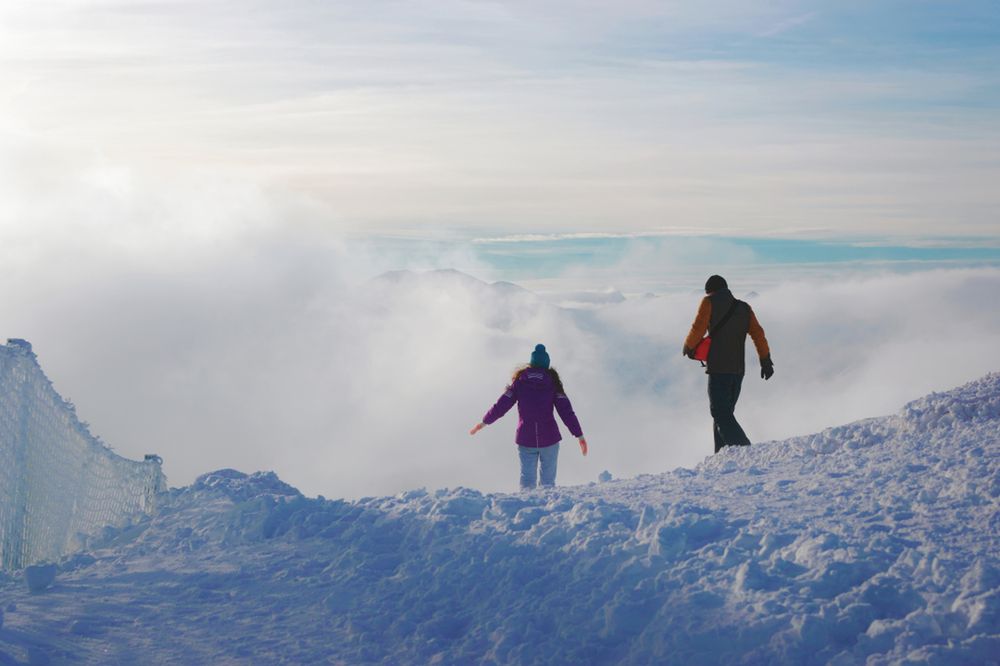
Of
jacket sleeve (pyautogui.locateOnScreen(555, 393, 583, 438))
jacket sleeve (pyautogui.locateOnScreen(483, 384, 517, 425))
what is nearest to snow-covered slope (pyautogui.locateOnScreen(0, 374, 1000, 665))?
jacket sleeve (pyautogui.locateOnScreen(555, 393, 583, 438))

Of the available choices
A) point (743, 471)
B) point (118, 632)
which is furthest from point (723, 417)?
point (118, 632)

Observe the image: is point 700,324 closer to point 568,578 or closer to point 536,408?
point 536,408

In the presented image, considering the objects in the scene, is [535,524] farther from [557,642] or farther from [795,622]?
[795,622]

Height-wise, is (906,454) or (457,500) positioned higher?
(906,454)

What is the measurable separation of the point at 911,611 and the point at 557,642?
222cm

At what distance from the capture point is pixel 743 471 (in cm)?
1010

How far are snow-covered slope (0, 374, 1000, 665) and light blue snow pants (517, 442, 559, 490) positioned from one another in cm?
202

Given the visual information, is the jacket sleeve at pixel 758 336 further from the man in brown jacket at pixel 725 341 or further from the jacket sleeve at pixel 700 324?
the jacket sleeve at pixel 700 324

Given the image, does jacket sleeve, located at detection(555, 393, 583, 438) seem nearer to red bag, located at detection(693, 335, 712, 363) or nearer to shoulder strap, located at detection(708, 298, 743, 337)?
red bag, located at detection(693, 335, 712, 363)

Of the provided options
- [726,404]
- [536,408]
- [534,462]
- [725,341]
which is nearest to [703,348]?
[725,341]

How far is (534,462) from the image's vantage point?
11719mm

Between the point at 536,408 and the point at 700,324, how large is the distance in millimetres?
2152

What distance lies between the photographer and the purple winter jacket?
11539mm

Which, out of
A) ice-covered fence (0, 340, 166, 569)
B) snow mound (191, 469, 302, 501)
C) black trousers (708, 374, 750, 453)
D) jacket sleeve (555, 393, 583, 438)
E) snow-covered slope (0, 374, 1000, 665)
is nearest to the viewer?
snow-covered slope (0, 374, 1000, 665)
